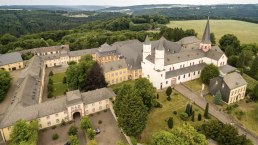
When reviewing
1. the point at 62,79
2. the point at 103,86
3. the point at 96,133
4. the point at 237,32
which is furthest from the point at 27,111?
the point at 237,32

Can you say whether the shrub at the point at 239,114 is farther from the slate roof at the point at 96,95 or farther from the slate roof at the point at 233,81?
the slate roof at the point at 96,95

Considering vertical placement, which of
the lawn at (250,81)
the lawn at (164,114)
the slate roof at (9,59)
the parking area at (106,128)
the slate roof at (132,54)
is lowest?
the parking area at (106,128)

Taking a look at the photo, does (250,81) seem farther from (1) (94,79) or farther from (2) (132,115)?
(1) (94,79)

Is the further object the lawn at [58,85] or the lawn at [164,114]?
the lawn at [58,85]

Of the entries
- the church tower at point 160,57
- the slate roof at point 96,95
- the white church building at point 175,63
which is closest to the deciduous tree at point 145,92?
the slate roof at point 96,95

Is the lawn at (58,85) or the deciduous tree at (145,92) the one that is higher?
the deciduous tree at (145,92)

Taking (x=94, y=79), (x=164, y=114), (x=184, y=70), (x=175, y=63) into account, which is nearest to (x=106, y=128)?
(x=164, y=114)

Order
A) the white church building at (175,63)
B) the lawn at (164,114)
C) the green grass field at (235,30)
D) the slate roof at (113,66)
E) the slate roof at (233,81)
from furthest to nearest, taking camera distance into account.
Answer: the green grass field at (235,30)
the slate roof at (113,66)
the white church building at (175,63)
the slate roof at (233,81)
the lawn at (164,114)

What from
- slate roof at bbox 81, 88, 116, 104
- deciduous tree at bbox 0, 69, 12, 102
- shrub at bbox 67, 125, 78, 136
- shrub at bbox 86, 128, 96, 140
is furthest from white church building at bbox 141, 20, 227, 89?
deciduous tree at bbox 0, 69, 12, 102
